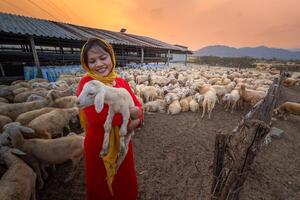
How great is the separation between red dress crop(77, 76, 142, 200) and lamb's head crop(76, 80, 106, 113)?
13 centimetres

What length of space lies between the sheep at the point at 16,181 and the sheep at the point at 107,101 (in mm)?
1670

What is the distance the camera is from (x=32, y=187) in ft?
8.20

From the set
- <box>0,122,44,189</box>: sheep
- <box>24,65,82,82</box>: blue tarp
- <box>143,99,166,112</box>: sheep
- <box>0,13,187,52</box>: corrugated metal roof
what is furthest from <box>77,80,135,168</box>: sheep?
<box>0,13,187,52</box>: corrugated metal roof

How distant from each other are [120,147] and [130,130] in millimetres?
226

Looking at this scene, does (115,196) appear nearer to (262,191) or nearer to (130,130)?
(130,130)

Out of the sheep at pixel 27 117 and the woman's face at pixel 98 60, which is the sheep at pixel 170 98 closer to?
the sheep at pixel 27 117

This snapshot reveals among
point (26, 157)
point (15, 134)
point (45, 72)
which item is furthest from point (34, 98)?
point (45, 72)

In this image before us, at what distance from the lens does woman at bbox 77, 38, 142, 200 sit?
5.40 ft

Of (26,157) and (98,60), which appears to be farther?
(26,157)

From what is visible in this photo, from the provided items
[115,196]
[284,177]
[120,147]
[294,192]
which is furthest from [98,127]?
[284,177]

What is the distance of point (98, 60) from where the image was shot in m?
1.66

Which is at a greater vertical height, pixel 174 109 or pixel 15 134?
pixel 15 134

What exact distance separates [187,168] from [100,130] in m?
3.09

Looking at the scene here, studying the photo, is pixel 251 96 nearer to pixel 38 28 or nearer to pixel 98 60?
pixel 98 60
